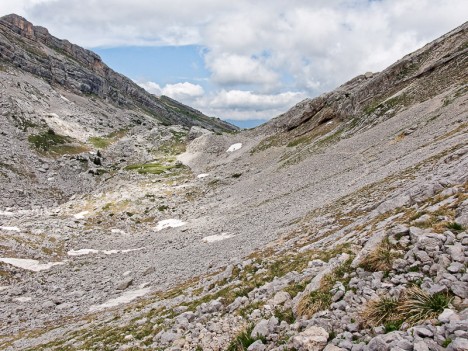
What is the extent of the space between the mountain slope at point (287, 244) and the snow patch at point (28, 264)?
0.23 m

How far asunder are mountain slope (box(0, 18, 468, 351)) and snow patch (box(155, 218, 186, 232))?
1.82 ft

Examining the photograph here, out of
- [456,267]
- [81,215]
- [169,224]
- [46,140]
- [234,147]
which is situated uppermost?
[46,140]

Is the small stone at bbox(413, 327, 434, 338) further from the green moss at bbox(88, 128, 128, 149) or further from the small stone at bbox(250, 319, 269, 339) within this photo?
the green moss at bbox(88, 128, 128, 149)

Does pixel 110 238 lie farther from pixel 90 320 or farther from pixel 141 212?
pixel 90 320

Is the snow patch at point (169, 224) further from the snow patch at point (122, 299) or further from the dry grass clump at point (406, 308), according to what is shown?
the dry grass clump at point (406, 308)

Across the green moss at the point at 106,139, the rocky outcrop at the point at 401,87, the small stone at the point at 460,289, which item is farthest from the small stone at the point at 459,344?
the green moss at the point at 106,139

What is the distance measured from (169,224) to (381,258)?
50937 mm

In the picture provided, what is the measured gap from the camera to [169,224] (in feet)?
197

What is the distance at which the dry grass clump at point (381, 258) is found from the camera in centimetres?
1175

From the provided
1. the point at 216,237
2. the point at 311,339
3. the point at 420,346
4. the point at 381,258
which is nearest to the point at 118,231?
the point at 216,237

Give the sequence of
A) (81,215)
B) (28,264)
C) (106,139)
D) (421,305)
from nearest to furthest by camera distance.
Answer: (421,305)
(28,264)
(81,215)
(106,139)

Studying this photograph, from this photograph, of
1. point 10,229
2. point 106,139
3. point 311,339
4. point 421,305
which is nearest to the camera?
point 421,305

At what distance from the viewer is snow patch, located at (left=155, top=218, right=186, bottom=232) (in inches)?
2310

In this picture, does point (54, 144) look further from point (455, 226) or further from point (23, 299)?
point (455, 226)
